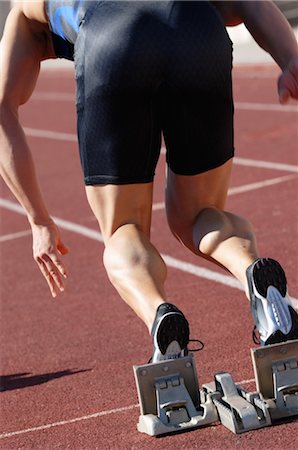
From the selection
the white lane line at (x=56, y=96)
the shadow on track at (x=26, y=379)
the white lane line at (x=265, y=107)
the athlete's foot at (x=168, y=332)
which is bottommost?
the white lane line at (x=56, y=96)

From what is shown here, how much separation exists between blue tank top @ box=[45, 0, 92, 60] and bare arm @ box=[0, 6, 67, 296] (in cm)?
9

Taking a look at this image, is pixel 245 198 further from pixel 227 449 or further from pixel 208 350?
pixel 227 449

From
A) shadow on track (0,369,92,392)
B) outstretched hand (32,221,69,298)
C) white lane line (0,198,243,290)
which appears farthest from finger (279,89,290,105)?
white lane line (0,198,243,290)

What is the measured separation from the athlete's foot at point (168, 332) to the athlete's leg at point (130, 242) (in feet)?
0.46

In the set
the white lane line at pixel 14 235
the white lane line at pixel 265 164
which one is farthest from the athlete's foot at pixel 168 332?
the white lane line at pixel 265 164

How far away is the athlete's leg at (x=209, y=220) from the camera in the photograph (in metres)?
4.08

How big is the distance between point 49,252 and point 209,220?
2.16ft

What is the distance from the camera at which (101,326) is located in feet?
20.1

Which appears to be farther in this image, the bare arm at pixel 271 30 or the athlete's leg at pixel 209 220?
the athlete's leg at pixel 209 220

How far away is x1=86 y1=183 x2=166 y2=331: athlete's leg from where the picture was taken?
13.2 ft

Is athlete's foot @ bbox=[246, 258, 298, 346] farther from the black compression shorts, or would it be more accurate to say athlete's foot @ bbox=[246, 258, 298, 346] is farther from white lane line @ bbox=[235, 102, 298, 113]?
white lane line @ bbox=[235, 102, 298, 113]

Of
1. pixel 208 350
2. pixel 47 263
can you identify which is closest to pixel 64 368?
pixel 208 350

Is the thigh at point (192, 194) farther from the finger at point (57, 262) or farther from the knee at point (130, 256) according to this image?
the finger at point (57, 262)

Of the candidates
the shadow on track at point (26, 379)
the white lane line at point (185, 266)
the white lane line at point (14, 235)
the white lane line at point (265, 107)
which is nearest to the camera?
the shadow on track at point (26, 379)
